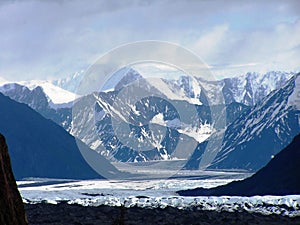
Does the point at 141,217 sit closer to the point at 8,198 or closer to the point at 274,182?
the point at 274,182

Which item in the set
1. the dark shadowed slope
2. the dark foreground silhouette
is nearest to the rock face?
the dark foreground silhouette

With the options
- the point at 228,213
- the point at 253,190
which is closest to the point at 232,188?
the point at 253,190

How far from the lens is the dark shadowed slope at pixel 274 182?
134 metres

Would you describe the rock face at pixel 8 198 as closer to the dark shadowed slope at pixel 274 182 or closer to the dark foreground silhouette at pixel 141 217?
the dark foreground silhouette at pixel 141 217

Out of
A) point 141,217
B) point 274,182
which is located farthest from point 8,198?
point 274,182

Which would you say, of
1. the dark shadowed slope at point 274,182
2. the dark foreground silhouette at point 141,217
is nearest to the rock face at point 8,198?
the dark foreground silhouette at point 141,217

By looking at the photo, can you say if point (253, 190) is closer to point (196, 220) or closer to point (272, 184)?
point (272, 184)

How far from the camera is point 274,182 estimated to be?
141 metres

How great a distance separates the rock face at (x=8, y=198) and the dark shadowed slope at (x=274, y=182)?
3916 inches

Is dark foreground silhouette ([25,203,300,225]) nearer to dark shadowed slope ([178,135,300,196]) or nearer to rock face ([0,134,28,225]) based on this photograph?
dark shadowed slope ([178,135,300,196])

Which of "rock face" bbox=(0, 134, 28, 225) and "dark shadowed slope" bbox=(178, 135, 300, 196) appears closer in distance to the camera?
"rock face" bbox=(0, 134, 28, 225)

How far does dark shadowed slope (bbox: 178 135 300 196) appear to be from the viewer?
13388 cm

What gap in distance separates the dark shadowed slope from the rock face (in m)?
99.5

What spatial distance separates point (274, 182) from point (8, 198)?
113906 mm
